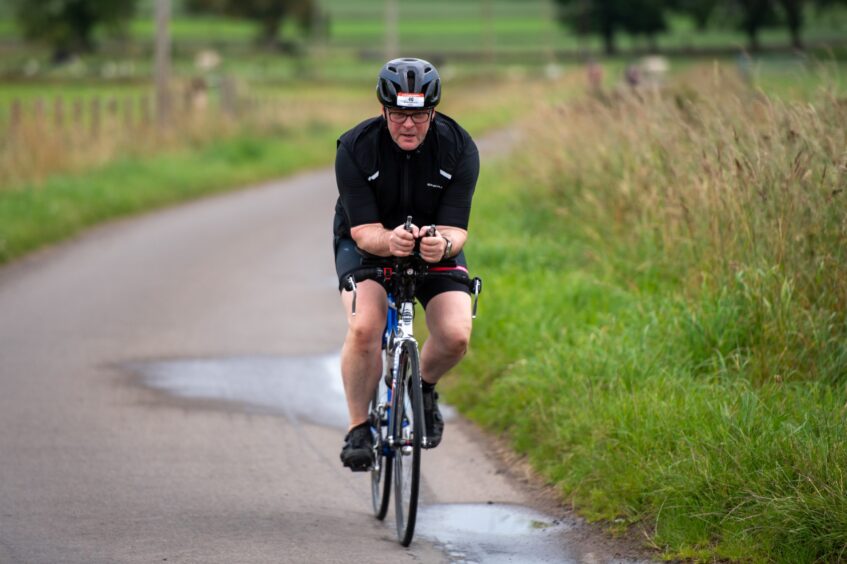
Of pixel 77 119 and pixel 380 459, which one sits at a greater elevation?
pixel 380 459

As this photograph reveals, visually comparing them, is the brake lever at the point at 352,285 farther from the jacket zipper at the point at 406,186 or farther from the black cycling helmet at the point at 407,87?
the black cycling helmet at the point at 407,87

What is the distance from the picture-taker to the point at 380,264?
6367 mm

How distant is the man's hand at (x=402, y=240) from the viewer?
6.01 meters


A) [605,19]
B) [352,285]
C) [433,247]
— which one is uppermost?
[433,247]

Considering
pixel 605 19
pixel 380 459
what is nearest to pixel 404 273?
pixel 380 459

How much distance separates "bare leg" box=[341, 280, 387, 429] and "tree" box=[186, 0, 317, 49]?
111 meters

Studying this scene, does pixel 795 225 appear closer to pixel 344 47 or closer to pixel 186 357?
pixel 186 357

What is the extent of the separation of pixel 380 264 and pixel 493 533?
136 cm

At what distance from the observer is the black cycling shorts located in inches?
253

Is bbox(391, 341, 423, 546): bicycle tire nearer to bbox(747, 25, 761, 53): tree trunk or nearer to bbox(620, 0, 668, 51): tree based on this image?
bbox(747, 25, 761, 53): tree trunk

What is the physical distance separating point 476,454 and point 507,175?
34.2 ft

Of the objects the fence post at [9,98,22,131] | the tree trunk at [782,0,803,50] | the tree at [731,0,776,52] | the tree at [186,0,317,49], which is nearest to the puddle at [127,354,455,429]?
the tree at [731,0,776,52]

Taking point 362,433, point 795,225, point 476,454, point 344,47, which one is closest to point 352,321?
point 362,433

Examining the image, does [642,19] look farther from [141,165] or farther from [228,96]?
[141,165]
